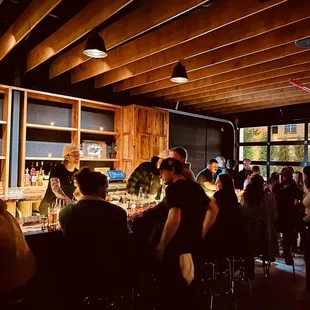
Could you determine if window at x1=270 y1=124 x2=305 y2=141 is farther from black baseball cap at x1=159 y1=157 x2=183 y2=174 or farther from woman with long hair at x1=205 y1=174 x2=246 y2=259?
black baseball cap at x1=159 y1=157 x2=183 y2=174

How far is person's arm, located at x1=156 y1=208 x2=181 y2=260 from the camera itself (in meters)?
2.35

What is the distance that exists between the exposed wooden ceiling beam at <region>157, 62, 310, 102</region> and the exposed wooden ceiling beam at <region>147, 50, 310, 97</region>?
0.09 metres

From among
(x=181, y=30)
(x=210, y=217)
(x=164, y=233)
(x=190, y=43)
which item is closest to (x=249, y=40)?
(x=190, y=43)

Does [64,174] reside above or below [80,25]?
below

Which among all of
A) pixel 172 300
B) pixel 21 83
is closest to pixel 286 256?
pixel 172 300

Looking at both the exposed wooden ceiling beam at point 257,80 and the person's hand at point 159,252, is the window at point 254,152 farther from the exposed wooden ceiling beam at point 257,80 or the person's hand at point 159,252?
the person's hand at point 159,252

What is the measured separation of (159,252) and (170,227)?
231mm

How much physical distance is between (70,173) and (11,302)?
2.20m

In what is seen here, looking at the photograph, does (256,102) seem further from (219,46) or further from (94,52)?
(94,52)

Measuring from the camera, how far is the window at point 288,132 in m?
7.91

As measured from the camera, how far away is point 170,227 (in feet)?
7.70

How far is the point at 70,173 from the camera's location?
12.5 ft

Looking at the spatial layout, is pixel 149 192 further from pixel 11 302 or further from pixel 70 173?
pixel 11 302

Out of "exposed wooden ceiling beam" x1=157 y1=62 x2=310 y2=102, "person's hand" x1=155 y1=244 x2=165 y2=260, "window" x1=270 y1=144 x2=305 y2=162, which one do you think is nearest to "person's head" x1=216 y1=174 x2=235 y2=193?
"person's hand" x1=155 y1=244 x2=165 y2=260
